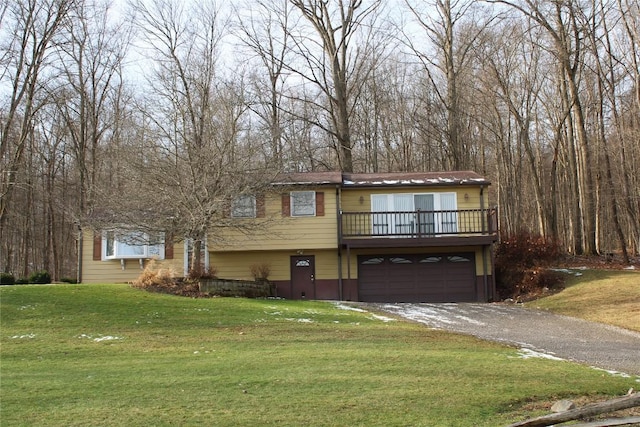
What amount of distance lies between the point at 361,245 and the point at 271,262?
3.82 metres

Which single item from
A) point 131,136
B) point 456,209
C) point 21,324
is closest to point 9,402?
point 21,324

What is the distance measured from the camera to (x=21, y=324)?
520 inches

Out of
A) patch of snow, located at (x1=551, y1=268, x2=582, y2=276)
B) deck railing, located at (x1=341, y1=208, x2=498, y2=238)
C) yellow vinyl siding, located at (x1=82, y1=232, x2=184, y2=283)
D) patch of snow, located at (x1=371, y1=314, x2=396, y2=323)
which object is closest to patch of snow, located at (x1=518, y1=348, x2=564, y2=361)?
patch of snow, located at (x1=371, y1=314, x2=396, y2=323)

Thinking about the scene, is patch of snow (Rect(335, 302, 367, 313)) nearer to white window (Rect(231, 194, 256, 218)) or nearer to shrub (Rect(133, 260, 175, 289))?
white window (Rect(231, 194, 256, 218))

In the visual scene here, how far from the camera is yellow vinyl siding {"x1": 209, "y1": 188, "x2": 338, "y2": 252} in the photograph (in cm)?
2262

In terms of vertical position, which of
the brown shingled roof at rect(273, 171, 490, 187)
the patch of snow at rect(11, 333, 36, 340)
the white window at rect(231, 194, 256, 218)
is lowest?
the patch of snow at rect(11, 333, 36, 340)

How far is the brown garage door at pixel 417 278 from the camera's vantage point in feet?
77.7

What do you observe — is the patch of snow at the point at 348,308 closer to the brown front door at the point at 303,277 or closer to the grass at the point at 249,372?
the grass at the point at 249,372

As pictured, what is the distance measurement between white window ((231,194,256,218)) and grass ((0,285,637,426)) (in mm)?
6608

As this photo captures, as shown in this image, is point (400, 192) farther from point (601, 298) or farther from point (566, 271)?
point (601, 298)

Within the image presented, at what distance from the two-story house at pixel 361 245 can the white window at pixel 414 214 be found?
0.04m

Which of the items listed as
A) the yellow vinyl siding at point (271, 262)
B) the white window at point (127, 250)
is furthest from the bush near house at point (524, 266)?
the white window at point (127, 250)

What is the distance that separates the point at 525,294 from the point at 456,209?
13.8ft

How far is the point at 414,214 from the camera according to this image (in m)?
23.3
